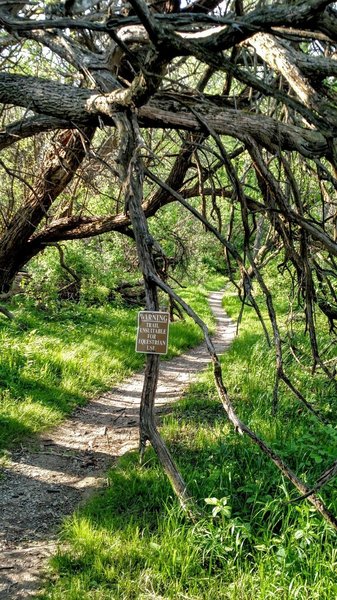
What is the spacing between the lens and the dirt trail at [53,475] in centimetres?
350

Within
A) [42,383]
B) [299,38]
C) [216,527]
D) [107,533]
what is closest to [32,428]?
[42,383]

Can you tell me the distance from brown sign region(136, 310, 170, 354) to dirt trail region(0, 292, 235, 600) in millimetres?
1381

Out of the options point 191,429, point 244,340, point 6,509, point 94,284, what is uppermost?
point 94,284

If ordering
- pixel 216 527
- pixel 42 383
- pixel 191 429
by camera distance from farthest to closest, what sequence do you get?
pixel 42 383 → pixel 191 429 → pixel 216 527

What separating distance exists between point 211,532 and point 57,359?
4.17m

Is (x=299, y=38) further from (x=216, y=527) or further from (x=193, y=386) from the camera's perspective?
(x=193, y=386)

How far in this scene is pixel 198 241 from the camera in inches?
950

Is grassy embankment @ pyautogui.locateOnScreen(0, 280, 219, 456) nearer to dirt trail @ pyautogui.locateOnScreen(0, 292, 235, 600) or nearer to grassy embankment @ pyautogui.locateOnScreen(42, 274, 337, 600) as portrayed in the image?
dirt trail @ pyautogui.locateOnScreen(0, 292, 235, 600)

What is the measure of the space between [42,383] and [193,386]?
196 cm

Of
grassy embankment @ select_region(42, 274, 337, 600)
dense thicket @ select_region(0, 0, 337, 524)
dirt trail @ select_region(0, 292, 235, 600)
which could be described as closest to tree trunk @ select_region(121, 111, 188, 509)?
dense thicket @ select_region(0, 0, 337, 524)

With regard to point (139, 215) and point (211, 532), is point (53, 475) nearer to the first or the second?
point (211, 532)

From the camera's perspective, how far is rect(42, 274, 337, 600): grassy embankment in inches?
120

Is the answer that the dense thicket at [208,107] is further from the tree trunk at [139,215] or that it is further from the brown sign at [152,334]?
the brown sign at [152,334]

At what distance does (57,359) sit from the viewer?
23.3 feet
